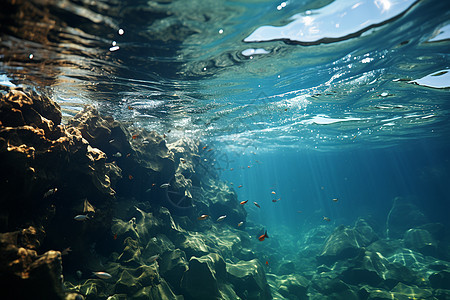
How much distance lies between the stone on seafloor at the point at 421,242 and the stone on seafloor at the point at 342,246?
508cm

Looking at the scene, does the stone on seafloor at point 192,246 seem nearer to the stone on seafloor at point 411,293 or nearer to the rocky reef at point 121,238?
the rocky reef at point 121,238

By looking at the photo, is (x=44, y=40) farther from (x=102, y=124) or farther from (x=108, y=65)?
(x=102, y=124)

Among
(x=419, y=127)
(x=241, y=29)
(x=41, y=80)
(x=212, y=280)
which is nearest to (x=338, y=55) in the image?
(x=241, y=29)

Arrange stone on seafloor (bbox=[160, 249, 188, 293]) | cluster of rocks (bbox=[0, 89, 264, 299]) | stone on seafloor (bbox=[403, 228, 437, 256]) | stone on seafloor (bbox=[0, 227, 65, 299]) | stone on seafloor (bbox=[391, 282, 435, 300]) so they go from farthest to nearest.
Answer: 1. stone on seafloor (bbox=[403, 228, 437, 256])
2. stone on seafloor (bbox=[391, 282, 435, 300])
3. stone on seafloor (bbox=[160, 249, 188, 293])
4. cluster of rocks (bbox=[0, 89, 264, 299])
5. stone on seafloor (bbox=[0, 227, 65, 299])

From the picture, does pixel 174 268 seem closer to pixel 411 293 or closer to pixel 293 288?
pixel 293 288

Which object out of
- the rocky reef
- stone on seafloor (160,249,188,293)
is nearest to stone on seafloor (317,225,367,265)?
the rocky reef

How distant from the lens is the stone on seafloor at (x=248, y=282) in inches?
422

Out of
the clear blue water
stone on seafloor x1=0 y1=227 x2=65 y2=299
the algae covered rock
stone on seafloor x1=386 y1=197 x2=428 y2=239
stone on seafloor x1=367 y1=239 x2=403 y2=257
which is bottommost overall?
stone on seafloor x1=386 y1=197 x2=428 y2=239

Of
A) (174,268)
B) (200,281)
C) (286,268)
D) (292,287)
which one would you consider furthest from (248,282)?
(286,268)

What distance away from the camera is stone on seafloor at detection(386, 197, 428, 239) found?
26.8m

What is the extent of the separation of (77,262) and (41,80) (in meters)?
9.53

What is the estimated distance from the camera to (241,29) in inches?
292

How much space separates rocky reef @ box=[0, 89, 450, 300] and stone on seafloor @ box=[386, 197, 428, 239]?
707 cm

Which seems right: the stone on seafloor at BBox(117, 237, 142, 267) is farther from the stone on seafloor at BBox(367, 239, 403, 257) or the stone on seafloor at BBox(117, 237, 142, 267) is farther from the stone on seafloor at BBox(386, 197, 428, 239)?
the stone on seafloor at BBox(386, 197, 428, 239)
